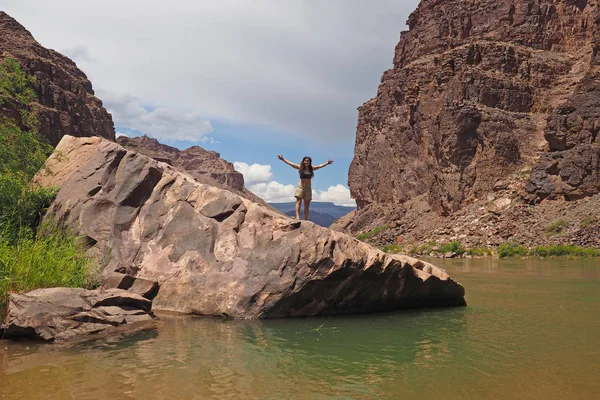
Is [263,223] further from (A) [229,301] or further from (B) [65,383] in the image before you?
(B) [65,383]

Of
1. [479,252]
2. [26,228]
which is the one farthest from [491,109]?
[26,228]

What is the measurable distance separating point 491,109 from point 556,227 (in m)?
29.4

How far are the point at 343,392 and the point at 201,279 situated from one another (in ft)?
18.1

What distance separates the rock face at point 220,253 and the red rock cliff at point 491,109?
194ft

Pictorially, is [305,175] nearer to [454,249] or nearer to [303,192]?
[303,192]

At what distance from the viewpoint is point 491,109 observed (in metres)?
76.7

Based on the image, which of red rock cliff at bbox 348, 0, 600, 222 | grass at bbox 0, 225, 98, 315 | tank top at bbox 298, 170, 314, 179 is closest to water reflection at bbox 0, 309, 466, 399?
grass at bbox 0, 225, 98, 315

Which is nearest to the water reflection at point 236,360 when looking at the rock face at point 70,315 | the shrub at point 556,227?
the rock face at point 70,315

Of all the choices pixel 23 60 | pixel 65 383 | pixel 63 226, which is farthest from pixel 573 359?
pixel 23 60

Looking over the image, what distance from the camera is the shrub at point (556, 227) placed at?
52.7m

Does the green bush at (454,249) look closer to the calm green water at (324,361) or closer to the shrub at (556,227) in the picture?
the shrub at (556,227)

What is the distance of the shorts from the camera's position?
45.5 feet

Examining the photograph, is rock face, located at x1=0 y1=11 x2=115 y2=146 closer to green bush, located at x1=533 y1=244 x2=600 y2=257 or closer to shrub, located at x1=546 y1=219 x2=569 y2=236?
shrub, located at x1=546 y1=219 x2=569 y2=236

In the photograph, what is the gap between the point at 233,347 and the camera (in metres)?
7.41
